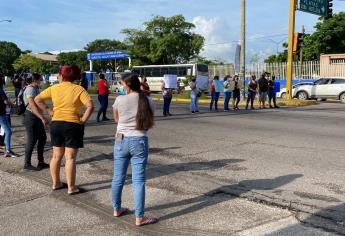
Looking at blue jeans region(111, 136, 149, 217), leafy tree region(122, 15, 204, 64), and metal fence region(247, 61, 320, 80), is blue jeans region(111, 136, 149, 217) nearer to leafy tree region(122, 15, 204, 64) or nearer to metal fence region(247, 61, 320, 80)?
metal fence region(247, 61, 320, 80)

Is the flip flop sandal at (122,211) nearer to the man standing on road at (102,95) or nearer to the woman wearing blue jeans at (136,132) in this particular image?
the woman wearing blue jeans at (136,132)

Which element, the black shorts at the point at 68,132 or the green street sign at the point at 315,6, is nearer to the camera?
the black shorts at the point at 68,132

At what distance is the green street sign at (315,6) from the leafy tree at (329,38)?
907 inches

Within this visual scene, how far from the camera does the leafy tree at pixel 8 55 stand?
350 ft

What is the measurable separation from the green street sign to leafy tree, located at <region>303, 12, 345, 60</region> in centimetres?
2303

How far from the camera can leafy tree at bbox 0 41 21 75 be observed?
10656 cm

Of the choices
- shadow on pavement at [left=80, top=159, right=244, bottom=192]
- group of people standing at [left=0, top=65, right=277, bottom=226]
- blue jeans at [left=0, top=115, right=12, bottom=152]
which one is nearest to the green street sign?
shadow on pavement at [left=80, top=159, right=244, bottom=192]

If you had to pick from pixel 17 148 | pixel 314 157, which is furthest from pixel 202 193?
pixel 17 148

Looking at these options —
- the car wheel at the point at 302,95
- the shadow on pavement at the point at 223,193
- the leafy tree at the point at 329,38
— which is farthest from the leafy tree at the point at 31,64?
the shadow on pavement at the point at 223,193

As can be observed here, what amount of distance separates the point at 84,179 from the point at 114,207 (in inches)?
79.0

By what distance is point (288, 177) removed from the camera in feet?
22.9

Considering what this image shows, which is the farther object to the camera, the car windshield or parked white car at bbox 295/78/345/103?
the car windshield

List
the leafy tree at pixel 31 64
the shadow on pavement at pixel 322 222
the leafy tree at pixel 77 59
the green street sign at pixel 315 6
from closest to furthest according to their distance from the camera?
1. the shadow on pavement at pixel 322 222
2. the green street sign at pixel 315 6
3. the leafy tree at pixel 31 64
4. the leafy tree at pixel 77 59

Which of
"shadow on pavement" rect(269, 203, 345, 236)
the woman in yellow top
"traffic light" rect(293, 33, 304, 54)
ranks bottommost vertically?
"shadow on pavement" rect(269, 203, 345, 236)
